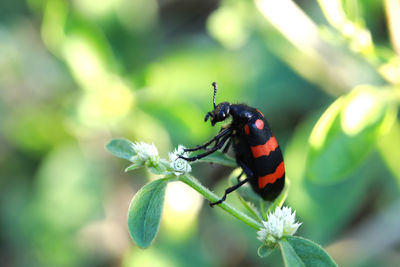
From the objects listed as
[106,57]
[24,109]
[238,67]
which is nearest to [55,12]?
[106,57]

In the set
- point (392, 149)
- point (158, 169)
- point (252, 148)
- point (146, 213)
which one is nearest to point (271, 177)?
point (252, 148)

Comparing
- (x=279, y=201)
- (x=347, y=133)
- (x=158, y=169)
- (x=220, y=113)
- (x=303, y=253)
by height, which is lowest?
(x=303, y=253)

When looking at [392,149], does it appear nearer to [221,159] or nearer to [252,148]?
[252,148]

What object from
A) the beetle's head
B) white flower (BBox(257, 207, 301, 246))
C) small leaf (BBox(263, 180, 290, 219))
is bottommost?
white flower (BBox(257, 207, 301, 246))

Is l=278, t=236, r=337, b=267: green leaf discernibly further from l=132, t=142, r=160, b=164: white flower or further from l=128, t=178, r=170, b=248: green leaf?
l=132, t=142, r=160, b=164: white flower

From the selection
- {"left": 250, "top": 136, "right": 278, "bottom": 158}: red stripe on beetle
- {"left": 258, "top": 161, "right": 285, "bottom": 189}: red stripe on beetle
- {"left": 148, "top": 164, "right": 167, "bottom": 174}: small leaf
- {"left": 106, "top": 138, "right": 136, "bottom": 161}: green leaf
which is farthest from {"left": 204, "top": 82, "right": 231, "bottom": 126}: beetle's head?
{"left": 148, "top": 164, "right": 167, "bottom": 174}: small leaf
